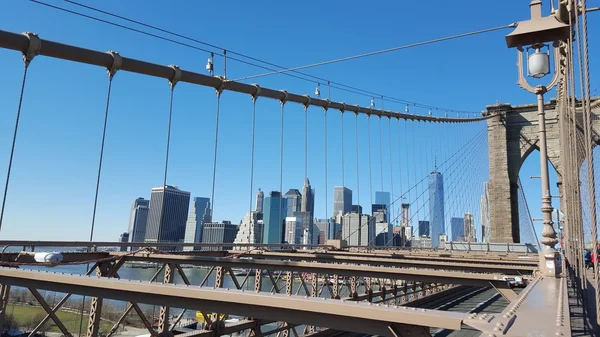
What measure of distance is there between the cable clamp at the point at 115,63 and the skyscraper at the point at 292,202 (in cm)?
7329

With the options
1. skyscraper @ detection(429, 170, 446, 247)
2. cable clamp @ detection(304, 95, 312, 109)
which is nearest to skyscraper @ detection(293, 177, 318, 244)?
skyscraper @ detection(429, 170, 446, 247)

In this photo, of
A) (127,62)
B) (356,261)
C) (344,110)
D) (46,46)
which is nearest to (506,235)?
(344,110)

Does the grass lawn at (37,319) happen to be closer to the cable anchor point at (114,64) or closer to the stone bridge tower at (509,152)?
the stone bridge tower at (509,152)

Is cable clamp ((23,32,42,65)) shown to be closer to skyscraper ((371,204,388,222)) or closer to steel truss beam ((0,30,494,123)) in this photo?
steel truss beam ((0,30,494,123))

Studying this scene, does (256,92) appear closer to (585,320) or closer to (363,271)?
(363,271)

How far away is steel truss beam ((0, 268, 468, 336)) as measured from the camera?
229 centimetres

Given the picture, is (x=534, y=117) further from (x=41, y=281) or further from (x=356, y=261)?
(x=41, y=281)

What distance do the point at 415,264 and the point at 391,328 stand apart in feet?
21.8


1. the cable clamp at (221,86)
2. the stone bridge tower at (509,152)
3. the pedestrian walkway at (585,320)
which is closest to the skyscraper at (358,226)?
the stone bridge tower at (509,152)

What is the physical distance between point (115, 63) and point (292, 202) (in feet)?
316

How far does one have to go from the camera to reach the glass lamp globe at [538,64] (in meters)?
6.53

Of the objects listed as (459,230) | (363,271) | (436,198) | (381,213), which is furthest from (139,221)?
(436,198)

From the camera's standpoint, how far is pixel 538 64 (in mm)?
6570

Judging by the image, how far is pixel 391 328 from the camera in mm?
2438
